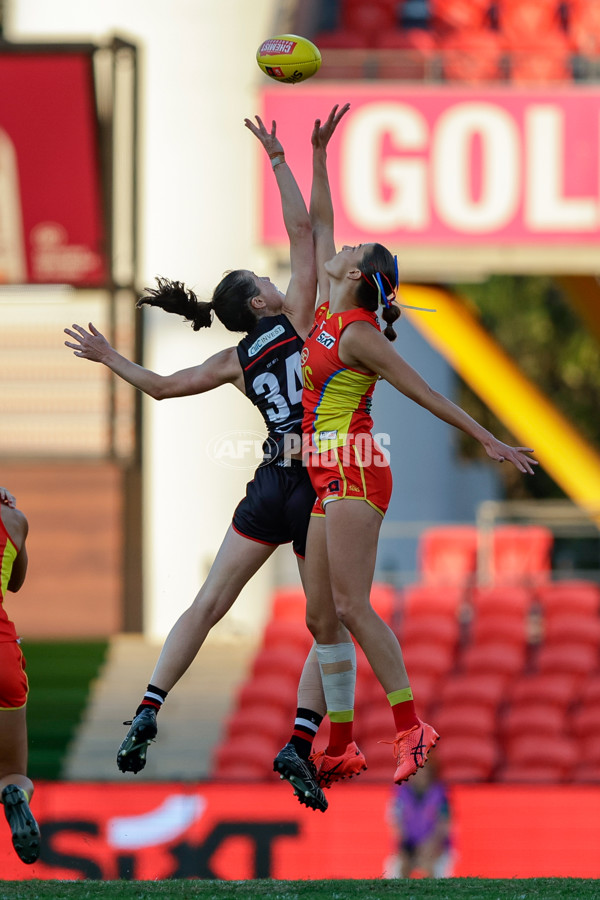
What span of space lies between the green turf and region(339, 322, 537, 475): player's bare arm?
6465 millimetres

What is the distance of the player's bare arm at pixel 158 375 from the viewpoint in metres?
5.61

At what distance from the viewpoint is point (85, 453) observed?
1310 centimetres

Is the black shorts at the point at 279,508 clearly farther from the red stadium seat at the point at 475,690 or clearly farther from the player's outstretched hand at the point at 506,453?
the red stadium seat at the point at 475,690

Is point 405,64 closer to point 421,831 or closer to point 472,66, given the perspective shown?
point 472,66

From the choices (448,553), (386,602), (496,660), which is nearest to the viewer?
(496,660)

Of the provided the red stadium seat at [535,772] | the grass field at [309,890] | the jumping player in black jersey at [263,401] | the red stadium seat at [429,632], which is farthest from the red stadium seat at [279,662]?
the jumping player in black jersey at [263,401]

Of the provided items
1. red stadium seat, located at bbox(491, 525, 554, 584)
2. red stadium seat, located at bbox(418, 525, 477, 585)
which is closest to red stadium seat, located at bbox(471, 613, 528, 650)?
red stadium seat, located at bbox(491, 525, 554, 584)

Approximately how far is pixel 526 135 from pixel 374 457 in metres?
6.78

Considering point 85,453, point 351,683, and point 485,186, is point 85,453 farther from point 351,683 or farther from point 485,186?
point 351,683

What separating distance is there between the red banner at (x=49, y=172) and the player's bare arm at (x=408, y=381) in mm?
7710

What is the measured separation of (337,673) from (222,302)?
156 centimetres

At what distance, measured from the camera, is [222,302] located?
5.77m

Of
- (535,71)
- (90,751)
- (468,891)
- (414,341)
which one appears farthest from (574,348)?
(468,891)

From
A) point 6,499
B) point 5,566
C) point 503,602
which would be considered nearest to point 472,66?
point 503,602
